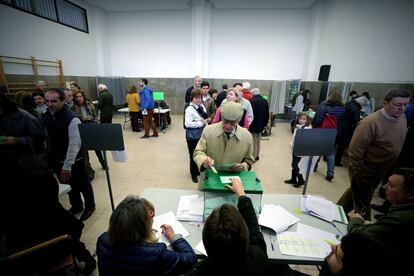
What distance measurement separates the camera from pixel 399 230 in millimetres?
1096

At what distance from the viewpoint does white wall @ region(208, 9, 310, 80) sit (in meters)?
8.72

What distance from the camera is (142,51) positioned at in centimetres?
971

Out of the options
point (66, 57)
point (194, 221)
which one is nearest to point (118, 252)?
point (194, 221)

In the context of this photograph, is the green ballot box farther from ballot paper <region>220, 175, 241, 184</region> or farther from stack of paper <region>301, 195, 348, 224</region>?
stack of paper <region>301, 195, 348, 224</region>

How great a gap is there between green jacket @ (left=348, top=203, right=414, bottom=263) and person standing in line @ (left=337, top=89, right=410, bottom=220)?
1.05 m

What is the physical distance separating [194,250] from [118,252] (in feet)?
1.56

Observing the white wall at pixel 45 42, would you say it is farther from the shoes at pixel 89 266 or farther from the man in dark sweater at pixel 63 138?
the shoes at pixel 89 266

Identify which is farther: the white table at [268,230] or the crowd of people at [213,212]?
the white table at [268,230]

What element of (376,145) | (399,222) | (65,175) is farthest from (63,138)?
(376,145)

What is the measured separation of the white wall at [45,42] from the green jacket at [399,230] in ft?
26.9

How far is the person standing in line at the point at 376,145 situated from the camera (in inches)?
78.7

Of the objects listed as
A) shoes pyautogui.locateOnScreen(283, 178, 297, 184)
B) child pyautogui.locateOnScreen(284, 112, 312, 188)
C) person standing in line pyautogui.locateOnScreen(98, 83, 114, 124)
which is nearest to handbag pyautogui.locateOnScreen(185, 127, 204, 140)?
child pyautogui.locateOnScreen(284, 112, 312, 188)

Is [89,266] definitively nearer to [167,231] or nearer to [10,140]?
[167,231]

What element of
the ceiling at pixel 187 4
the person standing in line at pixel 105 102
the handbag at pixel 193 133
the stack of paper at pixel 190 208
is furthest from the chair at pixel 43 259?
the ceiling at pixel 187 4
